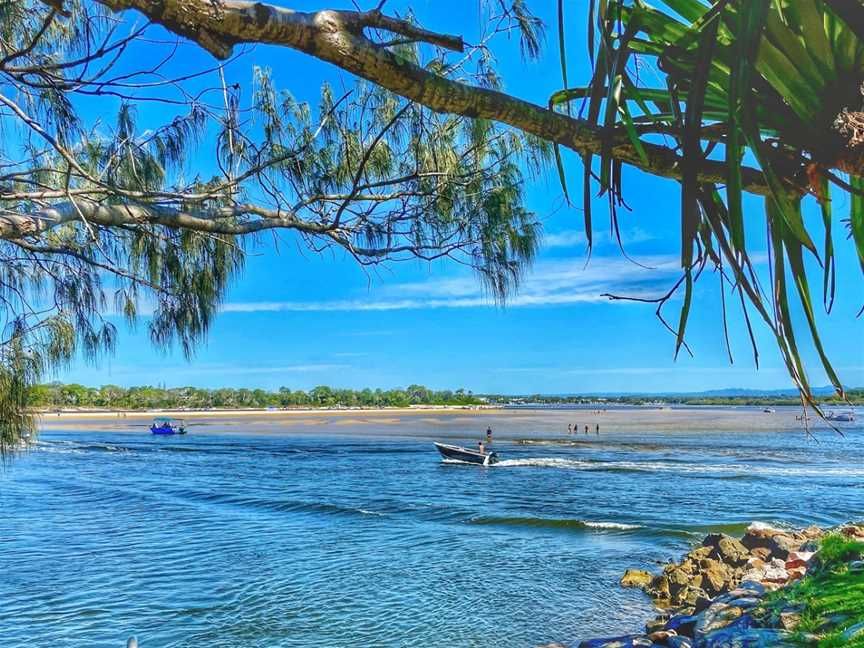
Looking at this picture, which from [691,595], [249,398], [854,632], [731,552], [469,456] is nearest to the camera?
[854,632]

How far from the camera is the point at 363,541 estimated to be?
44.8 ft

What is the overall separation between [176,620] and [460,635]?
145 inches

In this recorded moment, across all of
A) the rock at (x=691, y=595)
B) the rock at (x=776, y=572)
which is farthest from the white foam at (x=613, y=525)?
the rock at (x=691, y=595)

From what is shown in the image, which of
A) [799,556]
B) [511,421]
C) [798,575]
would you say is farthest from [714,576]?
[511,421]

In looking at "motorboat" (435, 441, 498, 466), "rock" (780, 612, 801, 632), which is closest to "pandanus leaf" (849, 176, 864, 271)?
"rock" (780, 612, 801, 632)

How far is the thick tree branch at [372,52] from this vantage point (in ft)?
4.65

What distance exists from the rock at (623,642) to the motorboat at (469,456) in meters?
22.5

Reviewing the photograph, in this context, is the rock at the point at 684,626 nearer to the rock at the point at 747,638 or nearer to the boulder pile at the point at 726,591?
the boulder pile at the point at 726,591

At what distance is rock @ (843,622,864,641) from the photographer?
11.4ft

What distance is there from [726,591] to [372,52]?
909 centimetres

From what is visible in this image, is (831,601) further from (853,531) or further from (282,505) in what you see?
(282,505)

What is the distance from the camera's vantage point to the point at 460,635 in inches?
317

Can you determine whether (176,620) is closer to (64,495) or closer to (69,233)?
(69,233)

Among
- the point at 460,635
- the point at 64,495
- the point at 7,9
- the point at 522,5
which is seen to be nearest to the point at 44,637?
the point at 460,635
